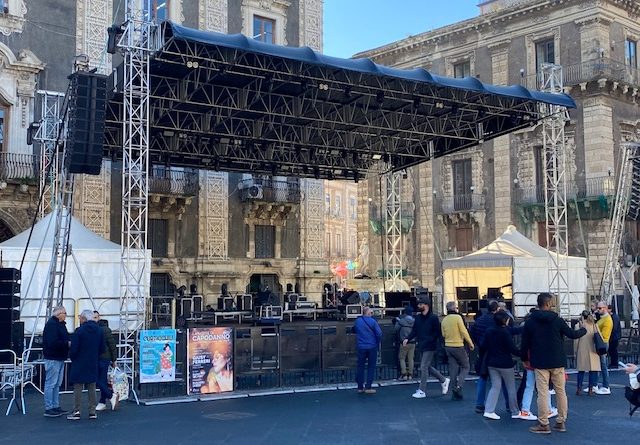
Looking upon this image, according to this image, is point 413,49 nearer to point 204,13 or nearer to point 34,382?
point 204,13

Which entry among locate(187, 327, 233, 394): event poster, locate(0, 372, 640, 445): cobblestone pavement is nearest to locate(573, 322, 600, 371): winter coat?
locate(0, 372, 640, 445): cobblestone pavement

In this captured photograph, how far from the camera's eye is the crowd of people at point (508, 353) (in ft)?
31.2

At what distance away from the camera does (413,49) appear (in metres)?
40.1

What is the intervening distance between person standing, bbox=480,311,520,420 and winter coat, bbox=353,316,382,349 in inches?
118

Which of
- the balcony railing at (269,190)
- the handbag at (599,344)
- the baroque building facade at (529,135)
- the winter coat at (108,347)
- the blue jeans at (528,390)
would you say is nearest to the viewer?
the blue jeans at (528,390)

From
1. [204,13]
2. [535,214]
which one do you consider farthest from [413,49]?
[204,13]

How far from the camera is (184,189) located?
1060 inches

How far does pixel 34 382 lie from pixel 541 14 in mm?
28422

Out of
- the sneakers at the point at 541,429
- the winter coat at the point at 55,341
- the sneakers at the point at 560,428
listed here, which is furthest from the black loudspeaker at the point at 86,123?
the sneakers at the point at 560,428

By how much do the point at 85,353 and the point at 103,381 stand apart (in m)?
0.91

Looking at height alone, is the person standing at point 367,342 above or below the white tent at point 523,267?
below

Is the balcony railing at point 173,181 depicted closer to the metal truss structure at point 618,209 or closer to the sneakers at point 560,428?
the metal truss structure at point 618,209

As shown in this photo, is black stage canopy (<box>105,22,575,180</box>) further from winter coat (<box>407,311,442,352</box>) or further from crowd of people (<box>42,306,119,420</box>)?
winter coat (<box>407,311,442,352</box>)

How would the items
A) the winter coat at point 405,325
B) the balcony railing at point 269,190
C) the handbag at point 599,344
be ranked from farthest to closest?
the balcony railing at point 269,190 → the winter coat at point 405,325 → the handbag at point 599,344
